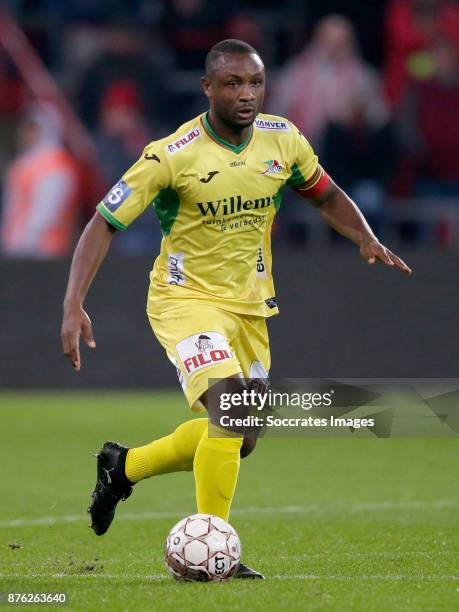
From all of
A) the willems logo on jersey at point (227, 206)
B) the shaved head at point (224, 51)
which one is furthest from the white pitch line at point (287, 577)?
the shaved head at point (224, 51)

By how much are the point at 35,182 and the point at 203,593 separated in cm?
985

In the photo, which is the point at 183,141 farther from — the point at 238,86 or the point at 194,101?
the point at 194,101

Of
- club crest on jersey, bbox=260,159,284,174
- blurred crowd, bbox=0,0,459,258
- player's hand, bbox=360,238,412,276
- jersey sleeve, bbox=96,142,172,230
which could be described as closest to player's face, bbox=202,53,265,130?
club crest on jersey, bbox=260,159,284,174

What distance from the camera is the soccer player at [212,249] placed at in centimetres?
589

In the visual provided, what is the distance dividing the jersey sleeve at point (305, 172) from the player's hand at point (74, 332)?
1.46 m

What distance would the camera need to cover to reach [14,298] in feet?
45.3

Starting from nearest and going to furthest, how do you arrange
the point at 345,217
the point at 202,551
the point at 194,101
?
the point at 202,551
the point at 345,217
the point at 194,101

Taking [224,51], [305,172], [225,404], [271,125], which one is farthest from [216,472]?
[224,51]

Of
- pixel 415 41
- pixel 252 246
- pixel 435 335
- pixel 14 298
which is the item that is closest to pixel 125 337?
pixel 14 298

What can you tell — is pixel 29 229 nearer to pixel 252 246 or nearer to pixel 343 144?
pixel 343 144

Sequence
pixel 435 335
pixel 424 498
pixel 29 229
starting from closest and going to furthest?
1. pixel 424 498
2. pixel 435 335
3. pixel 29 229

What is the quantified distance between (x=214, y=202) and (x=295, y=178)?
0.59 m

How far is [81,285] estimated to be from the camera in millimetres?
5770

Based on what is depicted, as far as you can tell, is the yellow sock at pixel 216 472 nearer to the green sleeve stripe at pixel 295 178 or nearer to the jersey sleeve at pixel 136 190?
the jersey sleeve at pixel 136 190
